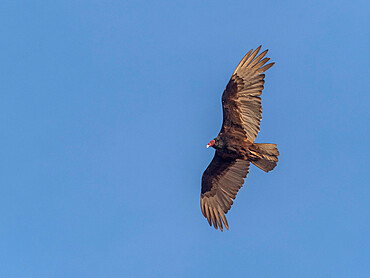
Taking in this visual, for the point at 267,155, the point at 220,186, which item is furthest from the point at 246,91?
the point at 220,186

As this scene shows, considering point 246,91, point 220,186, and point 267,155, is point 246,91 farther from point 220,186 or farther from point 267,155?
point 220,186

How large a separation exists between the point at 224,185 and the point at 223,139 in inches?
60.3

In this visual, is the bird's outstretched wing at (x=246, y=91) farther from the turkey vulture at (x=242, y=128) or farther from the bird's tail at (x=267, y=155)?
the bird's tail at (x=267, y=155)

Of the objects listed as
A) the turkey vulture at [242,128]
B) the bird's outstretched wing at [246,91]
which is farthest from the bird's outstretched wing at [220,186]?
the bird's outstretched wing at [246,91]

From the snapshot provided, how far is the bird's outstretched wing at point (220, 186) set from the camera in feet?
54.3

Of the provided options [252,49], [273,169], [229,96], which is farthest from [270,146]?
[252,49]

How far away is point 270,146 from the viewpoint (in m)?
15.6

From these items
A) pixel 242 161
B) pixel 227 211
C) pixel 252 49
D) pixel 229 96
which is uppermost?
pixel 252 49

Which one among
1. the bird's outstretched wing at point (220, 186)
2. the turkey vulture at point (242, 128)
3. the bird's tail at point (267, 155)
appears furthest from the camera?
the bird's outstretched wing at point (220, 186)

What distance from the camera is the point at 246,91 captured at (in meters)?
15.8

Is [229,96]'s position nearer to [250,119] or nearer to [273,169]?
[250,119]

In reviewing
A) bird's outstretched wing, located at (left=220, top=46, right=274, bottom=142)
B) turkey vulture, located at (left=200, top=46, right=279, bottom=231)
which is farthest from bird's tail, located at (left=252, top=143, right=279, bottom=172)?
bird's outstretched wing, located at (left=220, top=46, right=274, bottom=142)

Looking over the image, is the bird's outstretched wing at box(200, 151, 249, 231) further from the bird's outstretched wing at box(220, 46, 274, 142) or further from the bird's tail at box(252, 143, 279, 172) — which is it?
the bird's outstretched wing at box(220, 46, 274, 142)

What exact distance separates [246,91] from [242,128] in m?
1.06
